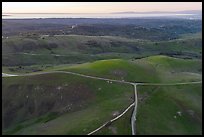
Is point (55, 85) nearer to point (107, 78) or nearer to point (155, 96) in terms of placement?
point (107, 78)

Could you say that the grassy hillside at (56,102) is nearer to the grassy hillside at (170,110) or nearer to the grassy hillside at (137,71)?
the grassy hillside at (170,110)

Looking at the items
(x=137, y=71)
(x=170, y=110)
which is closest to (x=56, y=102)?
(x=137, y=71)

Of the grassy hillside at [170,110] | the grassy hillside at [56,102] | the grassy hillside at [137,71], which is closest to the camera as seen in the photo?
the grassy hillside at [170,110]

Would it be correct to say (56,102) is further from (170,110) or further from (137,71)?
(170,110)

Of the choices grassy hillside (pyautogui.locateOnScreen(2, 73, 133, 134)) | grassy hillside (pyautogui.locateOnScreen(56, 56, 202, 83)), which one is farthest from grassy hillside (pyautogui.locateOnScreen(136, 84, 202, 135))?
grassy hillside (pyautogui.locateOnScreen(56, 56, 202, 83))

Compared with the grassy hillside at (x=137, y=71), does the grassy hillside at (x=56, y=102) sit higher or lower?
lower

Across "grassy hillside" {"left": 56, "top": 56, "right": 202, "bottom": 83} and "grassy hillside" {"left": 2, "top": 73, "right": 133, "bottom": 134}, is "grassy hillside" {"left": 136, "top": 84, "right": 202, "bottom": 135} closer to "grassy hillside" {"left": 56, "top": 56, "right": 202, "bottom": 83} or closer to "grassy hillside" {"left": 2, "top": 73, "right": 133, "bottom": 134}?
"grassy hillside" {"left": 2, "top": 73, "right": 133, "bottom": 134}

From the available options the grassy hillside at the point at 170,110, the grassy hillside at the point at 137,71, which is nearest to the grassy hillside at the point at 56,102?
the grassy hillside at the point at 170,110
